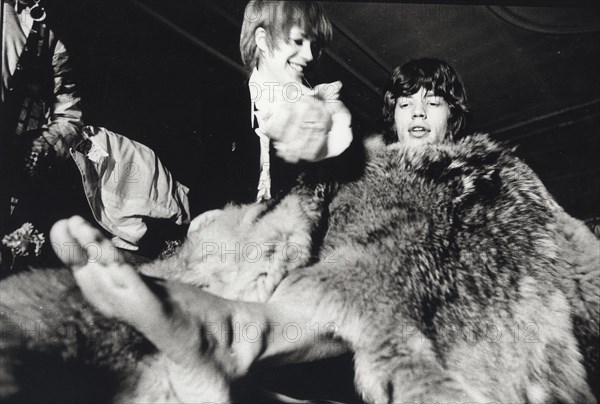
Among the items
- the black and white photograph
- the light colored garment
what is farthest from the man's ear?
the light colored garment

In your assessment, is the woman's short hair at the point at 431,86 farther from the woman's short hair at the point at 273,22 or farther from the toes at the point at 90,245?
the toes at the point at 90,245

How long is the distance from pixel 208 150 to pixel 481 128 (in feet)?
2.11

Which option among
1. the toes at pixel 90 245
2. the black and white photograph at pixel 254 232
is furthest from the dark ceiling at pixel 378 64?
the toes at pixel 90 245

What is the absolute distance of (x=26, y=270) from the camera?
47 cm

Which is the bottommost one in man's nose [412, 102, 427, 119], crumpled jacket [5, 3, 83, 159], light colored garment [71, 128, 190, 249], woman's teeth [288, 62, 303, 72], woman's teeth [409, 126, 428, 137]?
light colored garment [71, 128, 190, 249]

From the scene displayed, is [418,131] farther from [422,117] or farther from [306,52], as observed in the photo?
[306,52]

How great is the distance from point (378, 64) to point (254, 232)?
0.53 meters

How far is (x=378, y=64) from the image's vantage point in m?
0.94

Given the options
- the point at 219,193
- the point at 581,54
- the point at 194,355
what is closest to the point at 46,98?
the point at 219,193

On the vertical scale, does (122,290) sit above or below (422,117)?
below

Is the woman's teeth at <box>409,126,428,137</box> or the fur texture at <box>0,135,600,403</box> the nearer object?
the fur texture at <box>0,135,600,403</box>

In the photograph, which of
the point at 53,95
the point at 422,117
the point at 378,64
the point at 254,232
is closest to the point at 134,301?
the point at 254,232

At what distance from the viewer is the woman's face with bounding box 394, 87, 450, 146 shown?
713 millimetres

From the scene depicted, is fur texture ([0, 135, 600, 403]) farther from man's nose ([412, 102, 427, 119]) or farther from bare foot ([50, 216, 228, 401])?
man's nose ([412, 102, 427, 119])
